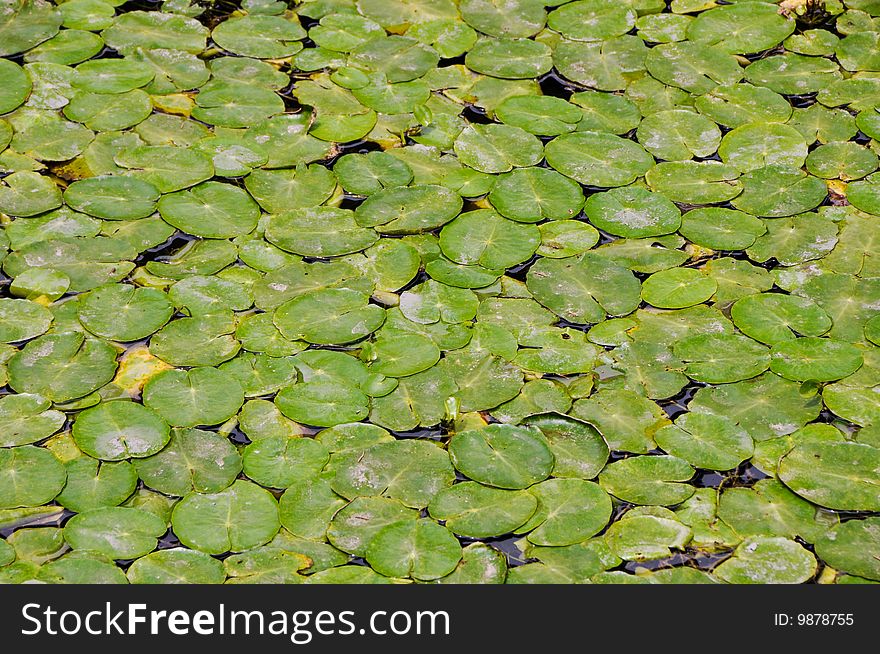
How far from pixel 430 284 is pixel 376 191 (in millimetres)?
581

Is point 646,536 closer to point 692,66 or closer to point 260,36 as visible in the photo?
point 692,66

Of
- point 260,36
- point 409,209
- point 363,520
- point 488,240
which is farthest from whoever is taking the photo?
point 260,36

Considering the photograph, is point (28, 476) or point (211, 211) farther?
point (211, 211)

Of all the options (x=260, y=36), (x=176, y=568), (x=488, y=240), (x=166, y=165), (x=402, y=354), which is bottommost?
(x=176, y=568)

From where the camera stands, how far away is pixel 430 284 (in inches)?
145

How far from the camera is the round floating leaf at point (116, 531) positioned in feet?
9.43

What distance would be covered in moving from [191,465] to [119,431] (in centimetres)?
28

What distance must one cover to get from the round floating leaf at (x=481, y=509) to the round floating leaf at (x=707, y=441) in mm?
522

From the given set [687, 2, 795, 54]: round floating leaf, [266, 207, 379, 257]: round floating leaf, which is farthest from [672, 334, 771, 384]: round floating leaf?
[687, 2, 795, 54]: round floating leaf

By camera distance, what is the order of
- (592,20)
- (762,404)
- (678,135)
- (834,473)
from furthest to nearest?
(592,20), (678,135), (762,404), (834,473)

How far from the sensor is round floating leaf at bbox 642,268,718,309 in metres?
3.62

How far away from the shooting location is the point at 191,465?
3092 millimetres

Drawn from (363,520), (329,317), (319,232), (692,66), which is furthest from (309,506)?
(692,66)

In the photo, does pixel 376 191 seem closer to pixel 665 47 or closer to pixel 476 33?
pixel 476 33
